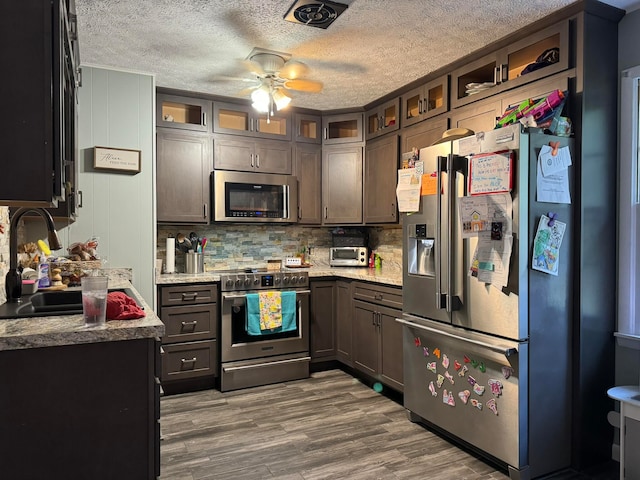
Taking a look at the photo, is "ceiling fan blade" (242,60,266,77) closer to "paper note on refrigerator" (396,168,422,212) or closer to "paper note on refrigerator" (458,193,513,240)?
"paper note on refrigerator" (396,168,422,212)

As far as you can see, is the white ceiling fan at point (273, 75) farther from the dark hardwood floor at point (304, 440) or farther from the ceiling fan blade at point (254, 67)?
the dark hardwood floor at point (304, 440)

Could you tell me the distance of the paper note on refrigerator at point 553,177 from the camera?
7.52ft

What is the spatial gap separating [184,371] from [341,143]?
2557mm

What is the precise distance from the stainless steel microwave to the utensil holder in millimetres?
376

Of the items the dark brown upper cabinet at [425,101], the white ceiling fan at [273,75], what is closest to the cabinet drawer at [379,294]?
the dark brown upper cabinet at [425,101]

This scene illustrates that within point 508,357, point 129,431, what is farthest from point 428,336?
point 129,431

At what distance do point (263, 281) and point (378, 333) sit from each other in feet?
3.48

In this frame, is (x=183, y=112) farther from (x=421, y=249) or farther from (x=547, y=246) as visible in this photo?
(x=547, y=246)

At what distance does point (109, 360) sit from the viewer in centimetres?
155

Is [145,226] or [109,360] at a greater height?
[145,226]

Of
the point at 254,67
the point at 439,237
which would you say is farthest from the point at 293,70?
the point at 439,237

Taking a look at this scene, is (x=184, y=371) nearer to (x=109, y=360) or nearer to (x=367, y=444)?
(x=367, y=444)

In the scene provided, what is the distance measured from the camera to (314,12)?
8.02 ft

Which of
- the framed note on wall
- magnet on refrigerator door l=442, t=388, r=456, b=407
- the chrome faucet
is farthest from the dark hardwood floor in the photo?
the framed note on wall
